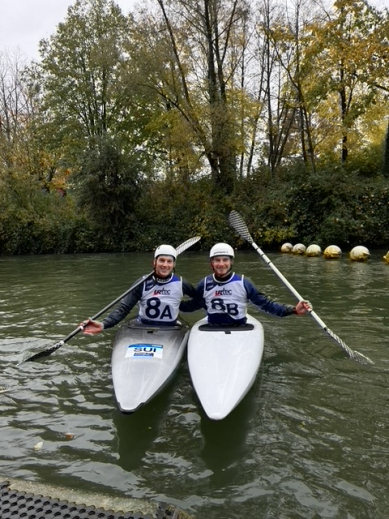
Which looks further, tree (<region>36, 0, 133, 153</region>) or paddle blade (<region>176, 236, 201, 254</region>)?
tree (<region>36, 0, 133, 153</region>)

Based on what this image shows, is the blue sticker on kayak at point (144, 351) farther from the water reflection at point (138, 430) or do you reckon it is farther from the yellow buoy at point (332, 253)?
the yellow buoy at point (332, 253)

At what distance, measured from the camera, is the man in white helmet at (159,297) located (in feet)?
16.5

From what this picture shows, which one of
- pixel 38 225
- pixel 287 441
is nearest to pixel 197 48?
pixel 38 225

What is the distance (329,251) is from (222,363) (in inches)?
412

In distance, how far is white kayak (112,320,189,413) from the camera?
3777mm

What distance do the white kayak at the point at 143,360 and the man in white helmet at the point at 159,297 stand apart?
0.49 ft

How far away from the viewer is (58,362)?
5.25 metres

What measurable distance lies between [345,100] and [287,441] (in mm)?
20997

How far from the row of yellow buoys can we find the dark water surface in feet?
21.1

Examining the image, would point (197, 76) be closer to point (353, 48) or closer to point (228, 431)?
point (353, 48)

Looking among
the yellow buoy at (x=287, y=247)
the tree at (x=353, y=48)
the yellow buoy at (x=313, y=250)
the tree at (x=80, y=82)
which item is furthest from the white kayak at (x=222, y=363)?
the tree at (x=80, y=82)

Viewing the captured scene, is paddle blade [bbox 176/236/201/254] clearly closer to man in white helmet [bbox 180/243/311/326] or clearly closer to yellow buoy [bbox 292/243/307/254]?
man in white helmet [bbox 180/243/311/326]

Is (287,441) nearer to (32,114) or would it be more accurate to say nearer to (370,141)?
(370,141)

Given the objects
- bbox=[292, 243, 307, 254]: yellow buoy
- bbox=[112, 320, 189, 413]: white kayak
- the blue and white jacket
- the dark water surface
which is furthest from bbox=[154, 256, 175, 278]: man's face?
bbox=[292, 243, 307, 254]: yellow buoy
